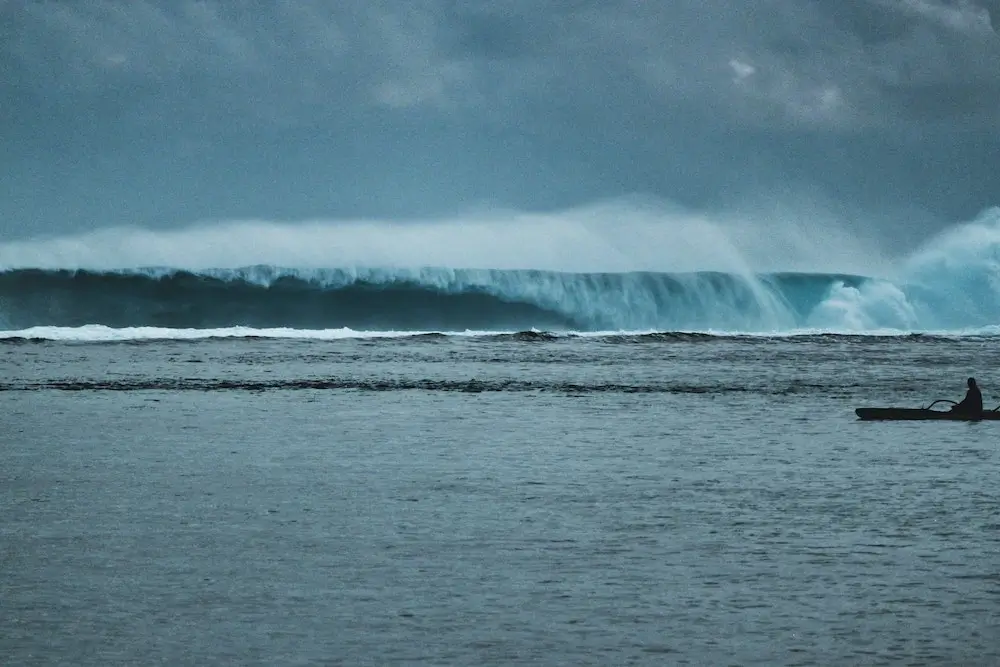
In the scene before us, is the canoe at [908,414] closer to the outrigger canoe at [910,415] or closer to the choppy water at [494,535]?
the outrigger canoe at [910,415]

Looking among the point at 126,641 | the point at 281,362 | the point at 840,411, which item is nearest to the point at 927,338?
the point at 281,362

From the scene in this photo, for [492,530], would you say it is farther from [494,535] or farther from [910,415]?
[910,415]

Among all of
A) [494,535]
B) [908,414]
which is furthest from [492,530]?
[908,414]

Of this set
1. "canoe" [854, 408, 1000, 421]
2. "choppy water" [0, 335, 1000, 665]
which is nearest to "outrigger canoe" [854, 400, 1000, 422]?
"canoe" [854, 408, 1000, 421]

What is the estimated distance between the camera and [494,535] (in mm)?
12898

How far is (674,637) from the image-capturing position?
9086 millimetres

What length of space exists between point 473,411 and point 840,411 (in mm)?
8231

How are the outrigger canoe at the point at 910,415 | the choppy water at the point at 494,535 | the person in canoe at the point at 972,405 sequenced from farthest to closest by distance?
the person in canoe at the point at 972,405 < the outrigger canoe at the point at 910,415 < the choppy water at the point at 494,535

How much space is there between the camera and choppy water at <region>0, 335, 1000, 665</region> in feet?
→ 29.7

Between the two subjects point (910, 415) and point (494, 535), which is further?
point (910, 415)

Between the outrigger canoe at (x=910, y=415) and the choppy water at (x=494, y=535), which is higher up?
the outrigger canoe at (x=910, y=415)

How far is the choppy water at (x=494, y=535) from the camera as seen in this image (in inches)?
356

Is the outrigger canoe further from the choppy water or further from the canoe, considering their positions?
the choppy water

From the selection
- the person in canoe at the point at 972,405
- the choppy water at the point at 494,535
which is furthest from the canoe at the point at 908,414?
the choppy water at the point at 494,535
